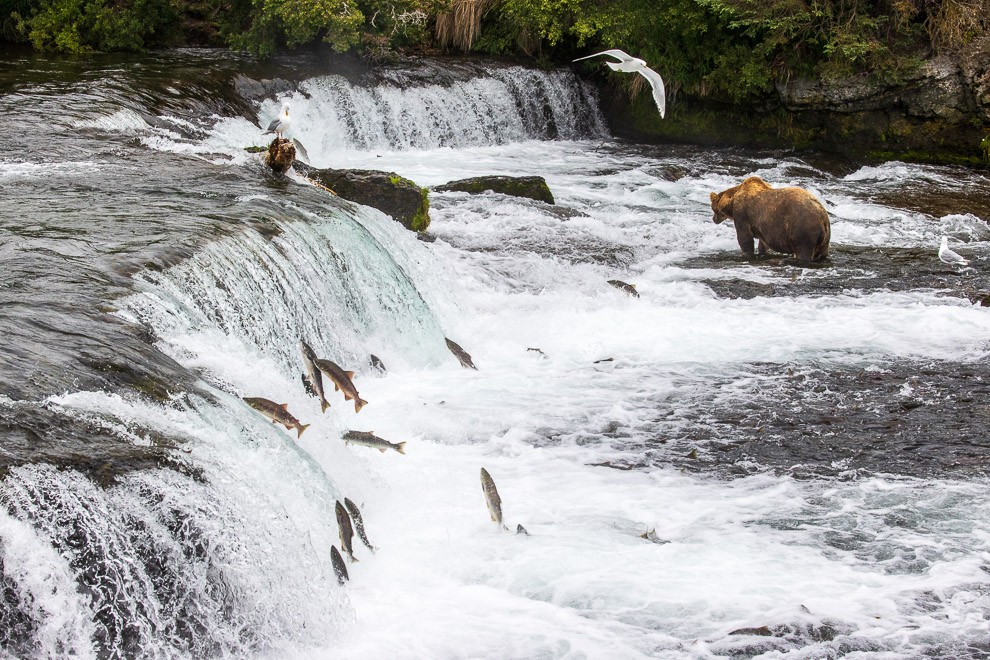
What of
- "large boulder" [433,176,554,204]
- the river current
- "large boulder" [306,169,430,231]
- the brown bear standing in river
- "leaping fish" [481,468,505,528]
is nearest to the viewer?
the river current

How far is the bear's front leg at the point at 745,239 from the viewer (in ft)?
31.9

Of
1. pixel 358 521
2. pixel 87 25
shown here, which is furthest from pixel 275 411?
pixel 87 25

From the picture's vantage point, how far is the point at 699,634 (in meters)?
4.09

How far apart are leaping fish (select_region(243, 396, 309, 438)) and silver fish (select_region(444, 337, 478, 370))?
7.40 feet

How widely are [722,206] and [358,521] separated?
6.33m

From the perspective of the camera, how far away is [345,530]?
4.57m

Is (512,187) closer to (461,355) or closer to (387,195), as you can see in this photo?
(387,195)

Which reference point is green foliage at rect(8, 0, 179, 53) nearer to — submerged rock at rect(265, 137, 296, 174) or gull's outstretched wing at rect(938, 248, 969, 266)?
submerged rock at rect(265, 137, 296, 174)

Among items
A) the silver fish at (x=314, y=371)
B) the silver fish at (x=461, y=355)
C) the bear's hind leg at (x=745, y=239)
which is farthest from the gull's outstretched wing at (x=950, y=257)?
the silver fish at (x=314, y=371)

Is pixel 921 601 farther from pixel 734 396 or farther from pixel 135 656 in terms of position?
pixel 135 656

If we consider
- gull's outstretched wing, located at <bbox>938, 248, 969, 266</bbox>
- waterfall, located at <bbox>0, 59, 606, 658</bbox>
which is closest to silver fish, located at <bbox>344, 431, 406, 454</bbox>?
waterfall, located at <bbox>0, 59, 606, 658</bbox>

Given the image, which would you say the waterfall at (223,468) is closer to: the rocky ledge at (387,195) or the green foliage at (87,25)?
the rocky ledge at (387,195)

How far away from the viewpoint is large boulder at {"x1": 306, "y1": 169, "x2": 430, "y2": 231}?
9688 mm

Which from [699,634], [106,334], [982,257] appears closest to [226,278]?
[106,334]
